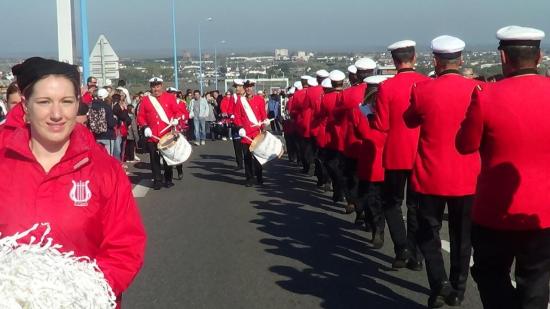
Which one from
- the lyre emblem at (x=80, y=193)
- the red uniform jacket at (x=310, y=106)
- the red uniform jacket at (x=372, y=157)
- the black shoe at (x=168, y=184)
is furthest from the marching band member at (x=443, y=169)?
the black shoe at (x=168, y=184)

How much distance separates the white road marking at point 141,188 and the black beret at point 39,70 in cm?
1031

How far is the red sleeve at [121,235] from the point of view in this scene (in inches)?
116

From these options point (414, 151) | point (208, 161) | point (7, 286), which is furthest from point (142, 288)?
point (208, 161)

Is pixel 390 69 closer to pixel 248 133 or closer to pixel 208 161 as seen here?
pixel 248 133

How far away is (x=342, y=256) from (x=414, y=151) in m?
1.55

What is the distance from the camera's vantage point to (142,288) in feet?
22.4

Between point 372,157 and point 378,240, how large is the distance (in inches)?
34.7

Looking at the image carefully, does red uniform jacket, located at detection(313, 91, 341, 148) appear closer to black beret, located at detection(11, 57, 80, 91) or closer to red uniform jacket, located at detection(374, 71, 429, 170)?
red uniform jacket, located at detection(374, 71, 429, 170)

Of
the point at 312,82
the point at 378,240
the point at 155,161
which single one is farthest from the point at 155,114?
the point at 378,240

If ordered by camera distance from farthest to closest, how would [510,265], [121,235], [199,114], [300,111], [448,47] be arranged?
[199,114] < [300,111] < [448,47] < [510,265] < [121,235]

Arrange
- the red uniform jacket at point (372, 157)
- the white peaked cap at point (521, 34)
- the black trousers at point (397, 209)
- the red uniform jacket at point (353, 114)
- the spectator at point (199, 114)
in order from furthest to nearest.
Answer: the spectator at point (199, 114) < the red uniform jacket at point (353, 114) < the red uniform jacket at point (372, 157) < the black trousers at point (397, 209) < the white peaked cap at point (521, 34)

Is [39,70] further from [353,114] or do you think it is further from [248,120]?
[248,120]

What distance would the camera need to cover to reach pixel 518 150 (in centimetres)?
433

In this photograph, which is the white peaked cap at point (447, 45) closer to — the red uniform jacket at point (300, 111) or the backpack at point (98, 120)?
the red uniform jacket at point (300, 111)
